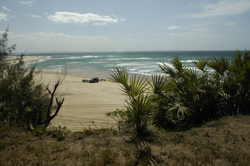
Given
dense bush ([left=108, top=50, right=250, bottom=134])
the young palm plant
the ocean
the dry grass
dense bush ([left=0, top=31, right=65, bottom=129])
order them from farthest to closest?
the ocean, dense bush ([left=0, top=31, right=65, bottom=129]), dense bush ([left=108, top=50, right=250, bottom=134]), the young palm plant, the dry grass

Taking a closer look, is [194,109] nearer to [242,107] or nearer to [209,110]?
[209,110]

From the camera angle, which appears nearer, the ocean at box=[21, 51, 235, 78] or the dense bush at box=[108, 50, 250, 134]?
→ the dense bush at box=[108, 50, 250, 134]

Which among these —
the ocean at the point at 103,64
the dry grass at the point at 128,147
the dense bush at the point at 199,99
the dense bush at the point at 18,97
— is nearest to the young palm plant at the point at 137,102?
the dry grass at the point at 128,147

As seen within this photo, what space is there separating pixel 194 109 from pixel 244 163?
7.02 feet

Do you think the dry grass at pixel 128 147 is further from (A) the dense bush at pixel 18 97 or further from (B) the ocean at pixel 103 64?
(B) the ocean at pixel 103 64

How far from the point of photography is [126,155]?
3.42 m

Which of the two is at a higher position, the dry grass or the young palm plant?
the young palm plant

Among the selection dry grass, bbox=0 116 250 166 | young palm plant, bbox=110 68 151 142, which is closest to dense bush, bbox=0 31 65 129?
dry grass, bbox=0 116 250 166

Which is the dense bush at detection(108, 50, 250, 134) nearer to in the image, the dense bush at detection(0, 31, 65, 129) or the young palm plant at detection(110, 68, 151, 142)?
the young palm plant at detection(110, 68, 151, 142)

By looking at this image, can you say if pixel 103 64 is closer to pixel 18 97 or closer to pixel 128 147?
pixel 18 97

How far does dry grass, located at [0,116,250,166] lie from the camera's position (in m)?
3.19

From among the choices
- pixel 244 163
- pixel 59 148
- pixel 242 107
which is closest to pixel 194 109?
pixel 242 107

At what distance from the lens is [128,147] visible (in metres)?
3.72

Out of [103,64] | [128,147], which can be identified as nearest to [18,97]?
[128,147]
